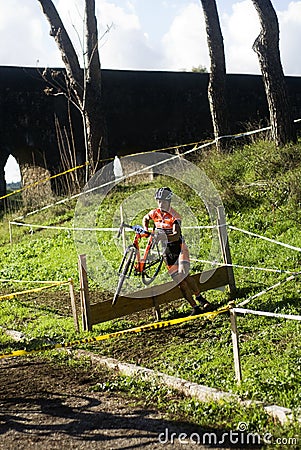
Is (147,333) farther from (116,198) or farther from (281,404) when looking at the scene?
(116,198)

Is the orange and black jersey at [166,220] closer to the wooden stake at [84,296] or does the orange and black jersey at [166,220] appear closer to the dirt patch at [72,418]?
the wooden stake at [84,296]

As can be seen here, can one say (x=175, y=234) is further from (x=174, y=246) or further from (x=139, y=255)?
(x=139, y=255)

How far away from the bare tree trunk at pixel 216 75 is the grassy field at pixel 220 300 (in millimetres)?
644

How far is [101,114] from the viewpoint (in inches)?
745

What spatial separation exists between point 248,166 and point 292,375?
9.26 m

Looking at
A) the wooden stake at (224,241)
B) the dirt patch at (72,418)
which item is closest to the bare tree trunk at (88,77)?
the wooden stake at (224,241)

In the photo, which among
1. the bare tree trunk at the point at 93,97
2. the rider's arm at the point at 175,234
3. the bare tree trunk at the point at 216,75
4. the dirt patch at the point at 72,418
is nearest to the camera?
the dirt patch at the point at 72,418
